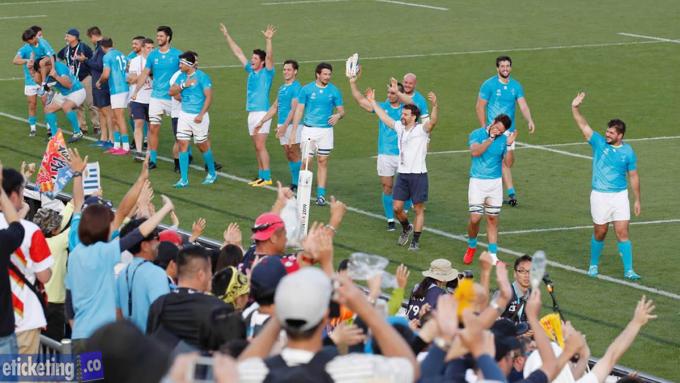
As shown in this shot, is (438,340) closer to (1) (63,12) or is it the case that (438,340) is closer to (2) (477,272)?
(2) (477,272)

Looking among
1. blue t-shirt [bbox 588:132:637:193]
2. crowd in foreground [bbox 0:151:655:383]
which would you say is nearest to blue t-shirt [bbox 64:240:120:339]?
crowd in foreground [bbox 0:151:655:383]

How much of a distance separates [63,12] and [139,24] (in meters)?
3.92

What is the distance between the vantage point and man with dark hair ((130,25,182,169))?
848 inches

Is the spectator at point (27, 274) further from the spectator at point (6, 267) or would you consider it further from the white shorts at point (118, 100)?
the white shorts at point (118, 100)

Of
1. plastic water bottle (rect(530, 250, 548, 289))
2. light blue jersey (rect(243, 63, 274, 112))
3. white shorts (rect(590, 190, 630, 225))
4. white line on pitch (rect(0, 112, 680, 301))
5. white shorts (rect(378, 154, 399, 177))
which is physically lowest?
white line on pitch (rect(0, 112, 680, 301))

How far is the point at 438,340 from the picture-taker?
652 cm

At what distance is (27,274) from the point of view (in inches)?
379

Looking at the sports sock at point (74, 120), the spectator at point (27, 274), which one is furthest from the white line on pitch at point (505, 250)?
the spectator at point (27, 274)

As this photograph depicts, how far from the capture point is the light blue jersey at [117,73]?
893 inches

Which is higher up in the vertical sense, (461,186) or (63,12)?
(63,12)

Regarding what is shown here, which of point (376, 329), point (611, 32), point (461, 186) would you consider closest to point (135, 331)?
point (376, 329)

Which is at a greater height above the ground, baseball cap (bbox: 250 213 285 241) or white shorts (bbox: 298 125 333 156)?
white shorts (bbox: 298 125 333 156)

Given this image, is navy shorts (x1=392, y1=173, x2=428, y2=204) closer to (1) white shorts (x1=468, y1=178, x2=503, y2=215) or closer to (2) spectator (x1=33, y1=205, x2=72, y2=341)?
(1) white shorts (x1=468, y1=178, x2=503, y2=215)

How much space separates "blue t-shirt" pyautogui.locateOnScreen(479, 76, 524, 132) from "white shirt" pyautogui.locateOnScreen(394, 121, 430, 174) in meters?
3.04
